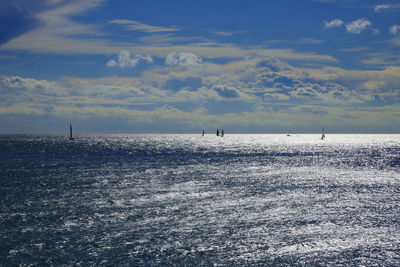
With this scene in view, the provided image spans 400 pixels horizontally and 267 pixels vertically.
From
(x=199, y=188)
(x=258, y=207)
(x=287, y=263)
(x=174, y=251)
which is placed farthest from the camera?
(x=199, y=188)

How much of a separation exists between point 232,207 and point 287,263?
16149mm

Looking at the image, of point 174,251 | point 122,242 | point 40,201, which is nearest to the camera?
point 174,251

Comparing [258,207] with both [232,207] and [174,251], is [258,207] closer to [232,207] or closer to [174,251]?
[232,207]

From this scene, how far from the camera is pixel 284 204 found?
1580 inches

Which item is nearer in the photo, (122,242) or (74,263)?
(74,263)

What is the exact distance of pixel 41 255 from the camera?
2356 centimetres

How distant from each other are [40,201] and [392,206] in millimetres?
39372

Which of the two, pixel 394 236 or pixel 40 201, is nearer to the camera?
pixel 394 236

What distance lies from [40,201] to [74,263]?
21780 mm

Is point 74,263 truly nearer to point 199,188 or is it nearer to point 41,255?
point 41,255

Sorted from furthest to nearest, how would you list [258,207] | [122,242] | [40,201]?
[40,201]
[258,207]
[122,242]

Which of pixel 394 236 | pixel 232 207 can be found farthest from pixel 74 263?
pixel 394 236

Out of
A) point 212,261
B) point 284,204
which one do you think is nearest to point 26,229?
point 212,261

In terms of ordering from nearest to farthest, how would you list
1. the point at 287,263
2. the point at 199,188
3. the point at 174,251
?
1. the point at 287,263
2. the point at 174,251
3. the point at 199,188
